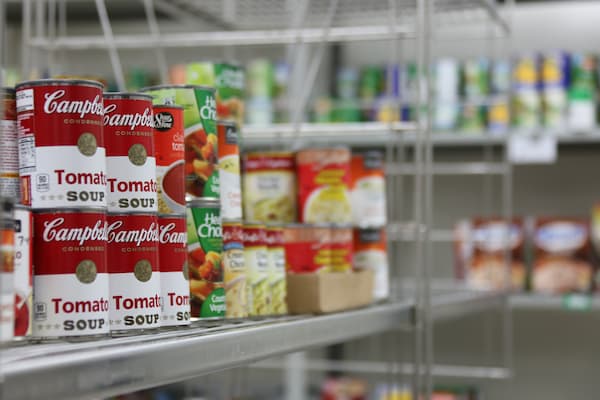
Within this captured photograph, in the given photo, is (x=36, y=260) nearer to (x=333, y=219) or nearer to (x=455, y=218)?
(x=333, y=219)

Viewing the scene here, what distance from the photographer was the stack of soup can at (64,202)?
3.61 feet

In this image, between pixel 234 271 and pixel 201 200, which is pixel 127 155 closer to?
pixel 201 200

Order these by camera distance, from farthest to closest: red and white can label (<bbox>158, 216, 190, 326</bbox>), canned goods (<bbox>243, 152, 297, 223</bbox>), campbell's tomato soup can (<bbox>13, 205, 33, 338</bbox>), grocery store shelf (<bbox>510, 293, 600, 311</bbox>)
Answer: grocery store shelf (<bbox>510, 293, 600, 311</bbox>) → canned goods (<bbox>243, 152, 297, 223</bbox>) → red and white can label (<bbox>158, 216, 190, 326</bbox>) → campbell's tomato soup can (<bbox>13, 205, 33, 338</bbox>)

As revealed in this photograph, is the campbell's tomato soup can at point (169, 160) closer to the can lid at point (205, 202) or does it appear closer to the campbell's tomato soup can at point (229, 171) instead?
the can lid at point (205, 202)

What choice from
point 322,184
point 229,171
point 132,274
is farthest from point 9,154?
point 322,184

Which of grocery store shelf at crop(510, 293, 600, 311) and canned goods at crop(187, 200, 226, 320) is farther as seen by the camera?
grocery store shelf at crop(510, 293, 600, 311)

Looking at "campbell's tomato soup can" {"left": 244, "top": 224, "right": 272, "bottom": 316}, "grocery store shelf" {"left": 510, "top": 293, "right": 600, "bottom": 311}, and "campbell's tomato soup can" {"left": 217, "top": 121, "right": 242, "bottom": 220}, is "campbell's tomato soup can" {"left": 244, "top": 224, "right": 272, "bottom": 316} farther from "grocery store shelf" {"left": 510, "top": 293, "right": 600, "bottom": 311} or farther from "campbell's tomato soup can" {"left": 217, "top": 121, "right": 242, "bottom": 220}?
"grocery store shelf" {"left": 510, "top": 293, "right": 600, "bottom": 311}

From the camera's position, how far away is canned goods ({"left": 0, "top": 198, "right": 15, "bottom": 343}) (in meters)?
0.94

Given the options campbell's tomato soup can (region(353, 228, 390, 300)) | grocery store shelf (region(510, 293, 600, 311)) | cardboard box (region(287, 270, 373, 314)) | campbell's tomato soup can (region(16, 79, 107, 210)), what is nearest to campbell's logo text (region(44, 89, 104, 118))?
campbell's tomato soup can (region(16, 79, 107, 210))

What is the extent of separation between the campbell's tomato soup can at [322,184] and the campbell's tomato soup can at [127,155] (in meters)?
0.64

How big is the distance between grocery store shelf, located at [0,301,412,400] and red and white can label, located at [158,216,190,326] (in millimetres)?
24

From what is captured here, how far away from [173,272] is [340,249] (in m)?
0.60

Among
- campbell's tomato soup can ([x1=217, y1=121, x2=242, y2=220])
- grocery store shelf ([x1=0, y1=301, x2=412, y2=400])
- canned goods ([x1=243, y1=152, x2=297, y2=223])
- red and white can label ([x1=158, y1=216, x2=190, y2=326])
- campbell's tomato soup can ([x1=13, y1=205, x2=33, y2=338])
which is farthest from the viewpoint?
canned goods ([x1=243, y1=152, x2=297, y2=223])

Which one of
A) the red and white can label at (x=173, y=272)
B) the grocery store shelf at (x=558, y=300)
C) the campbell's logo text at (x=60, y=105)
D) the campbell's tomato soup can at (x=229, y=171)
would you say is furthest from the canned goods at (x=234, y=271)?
the grocery store shelf at (x=558, y=300)
